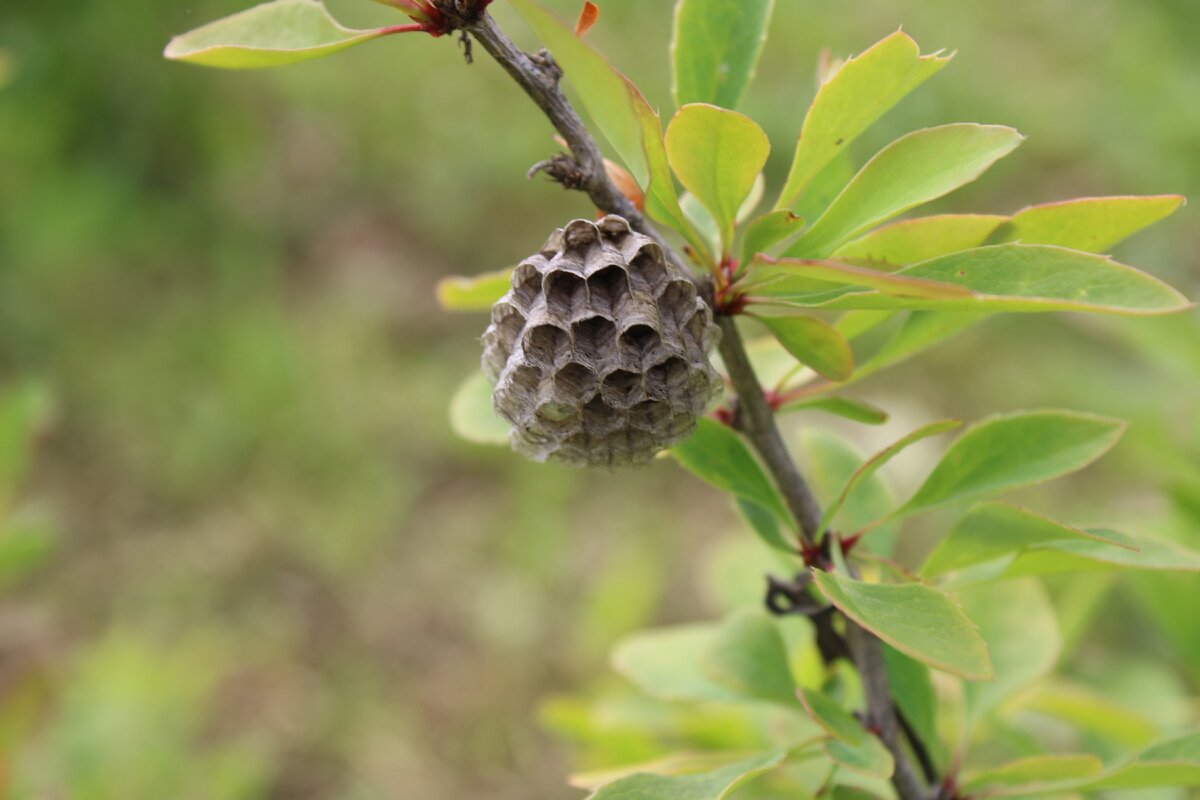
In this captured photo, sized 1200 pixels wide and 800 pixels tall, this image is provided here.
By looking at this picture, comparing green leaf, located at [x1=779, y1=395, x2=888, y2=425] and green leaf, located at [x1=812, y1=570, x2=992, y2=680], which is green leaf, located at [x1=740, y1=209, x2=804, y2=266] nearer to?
green leaf, located at [x1=779, y1=395, x2=888, y2=425]

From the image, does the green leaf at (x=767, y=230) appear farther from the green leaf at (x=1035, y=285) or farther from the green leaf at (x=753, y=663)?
the green leaf at (x=753, y=663)

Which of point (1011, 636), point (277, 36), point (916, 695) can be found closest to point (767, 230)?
point (277, 36)

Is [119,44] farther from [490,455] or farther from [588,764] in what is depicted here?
[588,764]

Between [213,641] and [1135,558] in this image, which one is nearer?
[1135,558]

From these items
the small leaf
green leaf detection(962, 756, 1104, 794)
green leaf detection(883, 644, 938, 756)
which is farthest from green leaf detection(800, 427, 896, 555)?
the small leaf

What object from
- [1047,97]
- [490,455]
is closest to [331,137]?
[490,455]

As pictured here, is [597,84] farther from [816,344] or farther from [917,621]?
[917,621]
